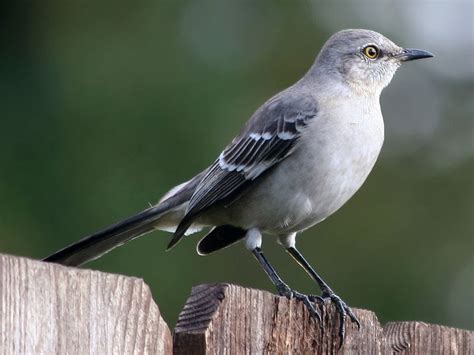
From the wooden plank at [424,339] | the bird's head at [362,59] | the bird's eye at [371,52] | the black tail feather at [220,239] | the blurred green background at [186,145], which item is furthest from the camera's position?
the blurred green background at [186,145]

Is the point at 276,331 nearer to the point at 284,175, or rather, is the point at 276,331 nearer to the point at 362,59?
the point at 284,175

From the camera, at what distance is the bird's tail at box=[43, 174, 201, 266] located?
182 inches

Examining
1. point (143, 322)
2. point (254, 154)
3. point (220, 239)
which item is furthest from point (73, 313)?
point (220, 239)

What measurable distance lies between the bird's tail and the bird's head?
1.07m

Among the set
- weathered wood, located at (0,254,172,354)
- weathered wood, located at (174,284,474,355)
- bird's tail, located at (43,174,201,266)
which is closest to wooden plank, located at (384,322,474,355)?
weathered wood, located at (174,284,474,355)

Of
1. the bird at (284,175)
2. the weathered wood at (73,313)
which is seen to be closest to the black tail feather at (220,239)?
the bird at (284,175)

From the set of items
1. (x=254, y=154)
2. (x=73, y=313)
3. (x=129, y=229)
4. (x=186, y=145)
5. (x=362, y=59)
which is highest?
(x=186, y=145)

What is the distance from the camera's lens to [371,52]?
6.32 m

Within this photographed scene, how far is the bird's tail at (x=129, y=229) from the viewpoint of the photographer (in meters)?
4.63

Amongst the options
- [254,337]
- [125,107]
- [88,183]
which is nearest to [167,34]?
[125,107]

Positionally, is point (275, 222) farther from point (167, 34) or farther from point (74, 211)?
point (167, 34)

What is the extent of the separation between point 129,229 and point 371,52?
1.95 m

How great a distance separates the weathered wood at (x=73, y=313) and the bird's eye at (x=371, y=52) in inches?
141

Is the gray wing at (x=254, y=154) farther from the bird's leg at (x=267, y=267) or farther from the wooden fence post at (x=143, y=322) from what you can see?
the wooden fence post at (x=143, y=322)
